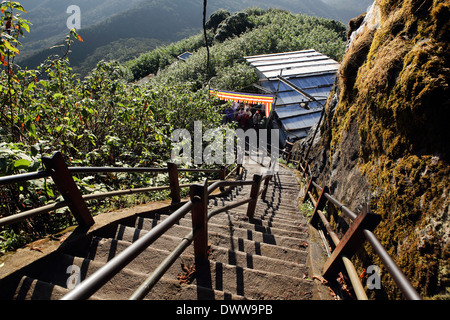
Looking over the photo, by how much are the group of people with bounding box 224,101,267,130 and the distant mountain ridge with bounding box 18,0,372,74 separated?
6690 cm

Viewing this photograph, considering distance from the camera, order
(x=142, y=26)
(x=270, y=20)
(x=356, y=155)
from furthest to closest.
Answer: (x=142, y=26) → (x=270, y=20) → (x=356, y=155)

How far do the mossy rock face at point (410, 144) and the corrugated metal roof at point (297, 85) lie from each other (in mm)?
11566

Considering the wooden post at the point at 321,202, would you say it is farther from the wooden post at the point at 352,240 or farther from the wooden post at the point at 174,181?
the wooden post at the point at 174,181

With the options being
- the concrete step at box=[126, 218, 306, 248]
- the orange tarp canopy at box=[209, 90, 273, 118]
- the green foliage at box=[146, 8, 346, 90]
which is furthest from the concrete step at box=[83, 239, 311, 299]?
the green foliage at box=[146, 8, 346, 90]

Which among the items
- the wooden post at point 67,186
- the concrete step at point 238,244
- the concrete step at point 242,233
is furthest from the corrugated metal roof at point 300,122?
the wooden post at point 67,186

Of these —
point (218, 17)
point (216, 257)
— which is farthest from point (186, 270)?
point (218, 17)

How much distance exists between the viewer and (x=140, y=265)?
235 centimetres

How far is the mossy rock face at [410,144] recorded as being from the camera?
1901mm

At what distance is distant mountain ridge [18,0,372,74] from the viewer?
76812 mm

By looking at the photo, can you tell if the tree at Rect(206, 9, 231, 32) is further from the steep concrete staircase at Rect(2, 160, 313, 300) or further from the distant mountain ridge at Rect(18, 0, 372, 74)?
the steep concrete staircase at Rect(2, 160, 313, 300)

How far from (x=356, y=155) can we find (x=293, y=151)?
34.0ft
